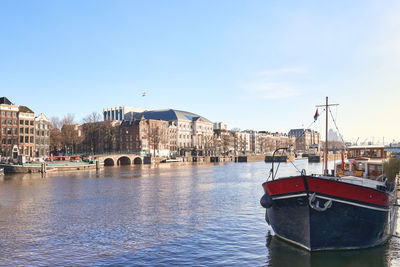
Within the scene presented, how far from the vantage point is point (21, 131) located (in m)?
108

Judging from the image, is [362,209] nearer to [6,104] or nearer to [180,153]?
[6,104]

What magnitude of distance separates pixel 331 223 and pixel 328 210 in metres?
0.73

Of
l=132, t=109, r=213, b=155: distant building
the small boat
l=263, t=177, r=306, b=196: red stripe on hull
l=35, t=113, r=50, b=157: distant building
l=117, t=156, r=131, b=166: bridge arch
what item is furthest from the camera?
l=132, t=109, r=213, b=155: distant building

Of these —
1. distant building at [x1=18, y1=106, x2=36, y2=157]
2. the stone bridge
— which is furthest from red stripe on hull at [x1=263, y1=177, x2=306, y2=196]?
distant building at [x1=18, y1=106, x2=36, y2=157]

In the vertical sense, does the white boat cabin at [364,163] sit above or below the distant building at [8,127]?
below

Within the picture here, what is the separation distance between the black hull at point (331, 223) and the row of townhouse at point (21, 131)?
318 feet

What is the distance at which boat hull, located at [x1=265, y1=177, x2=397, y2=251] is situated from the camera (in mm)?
18297

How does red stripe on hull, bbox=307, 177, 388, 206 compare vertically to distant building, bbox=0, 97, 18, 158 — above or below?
below

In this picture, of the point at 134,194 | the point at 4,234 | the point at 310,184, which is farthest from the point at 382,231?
the point at 134,194

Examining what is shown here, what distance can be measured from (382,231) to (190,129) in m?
165

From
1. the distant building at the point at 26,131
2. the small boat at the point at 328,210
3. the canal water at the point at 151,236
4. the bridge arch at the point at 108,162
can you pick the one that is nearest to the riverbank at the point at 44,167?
A: the distant building at the point at 26,131

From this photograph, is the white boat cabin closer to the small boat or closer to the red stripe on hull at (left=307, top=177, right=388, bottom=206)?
the small boat

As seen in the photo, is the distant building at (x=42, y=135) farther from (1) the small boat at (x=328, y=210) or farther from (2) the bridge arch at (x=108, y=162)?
(1) the small boat at (x=328, y=210)

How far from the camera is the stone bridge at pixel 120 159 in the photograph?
115463mm
